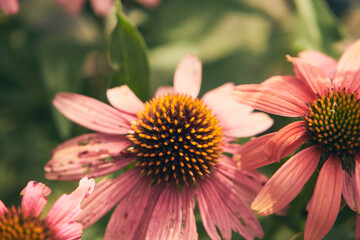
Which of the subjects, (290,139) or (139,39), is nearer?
(290,139)

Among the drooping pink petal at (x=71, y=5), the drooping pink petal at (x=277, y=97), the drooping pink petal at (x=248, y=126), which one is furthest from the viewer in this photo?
the drooping pink petal at (x=71, y=5)

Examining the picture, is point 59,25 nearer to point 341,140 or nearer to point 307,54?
point 307,54

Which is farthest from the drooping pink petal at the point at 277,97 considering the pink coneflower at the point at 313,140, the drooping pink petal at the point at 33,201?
the drooping pink petal at the point at 33,201

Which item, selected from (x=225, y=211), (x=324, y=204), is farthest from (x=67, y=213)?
(x=324, y=204)

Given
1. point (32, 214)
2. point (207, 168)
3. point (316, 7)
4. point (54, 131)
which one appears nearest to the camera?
point (32, 214)

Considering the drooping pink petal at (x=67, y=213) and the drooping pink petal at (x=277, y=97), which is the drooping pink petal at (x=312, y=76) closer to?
the drooping pink petal at (x=277, y=97)

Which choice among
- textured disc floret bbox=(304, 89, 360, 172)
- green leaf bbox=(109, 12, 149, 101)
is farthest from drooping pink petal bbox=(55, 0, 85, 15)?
textured disc floret bbox=(304, 89, 360, 172)

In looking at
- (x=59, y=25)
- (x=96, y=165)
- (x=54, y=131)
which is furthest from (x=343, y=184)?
(x=59, y=25)

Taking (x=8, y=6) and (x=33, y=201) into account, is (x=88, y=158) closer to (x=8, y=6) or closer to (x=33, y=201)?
(x=33, y=201)
